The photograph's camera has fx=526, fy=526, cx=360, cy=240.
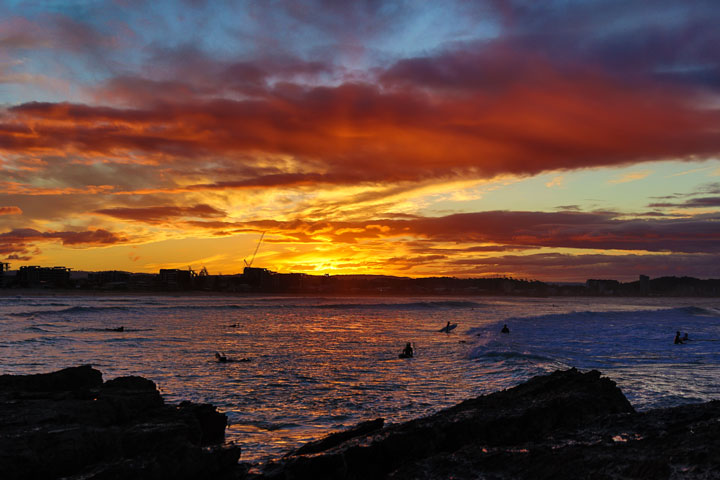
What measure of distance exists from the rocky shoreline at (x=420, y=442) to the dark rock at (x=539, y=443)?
0.07 feet

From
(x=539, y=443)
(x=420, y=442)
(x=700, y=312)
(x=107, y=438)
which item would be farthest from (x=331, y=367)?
(x=700, y=312)

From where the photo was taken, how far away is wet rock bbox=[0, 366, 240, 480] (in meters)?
9.44

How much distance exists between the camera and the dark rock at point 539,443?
7.02 metres

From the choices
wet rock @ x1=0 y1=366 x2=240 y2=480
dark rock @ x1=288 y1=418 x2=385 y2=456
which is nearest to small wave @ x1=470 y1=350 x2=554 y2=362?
wet rock @ x1=0 y1=366 x2=240 y2=480

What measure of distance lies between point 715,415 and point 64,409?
13.5m

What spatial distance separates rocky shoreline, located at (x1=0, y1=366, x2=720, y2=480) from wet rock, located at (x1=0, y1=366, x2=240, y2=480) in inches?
0.9

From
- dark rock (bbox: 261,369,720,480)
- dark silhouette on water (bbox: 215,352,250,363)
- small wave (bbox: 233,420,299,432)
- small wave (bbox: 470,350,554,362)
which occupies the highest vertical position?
dark rock (bbox: 261,369,720,480)

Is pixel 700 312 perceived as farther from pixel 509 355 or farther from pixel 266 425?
pixel 266 425

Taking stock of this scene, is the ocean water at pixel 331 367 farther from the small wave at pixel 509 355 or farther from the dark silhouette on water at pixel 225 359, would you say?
the dark silhouette on water at pixel 225 359

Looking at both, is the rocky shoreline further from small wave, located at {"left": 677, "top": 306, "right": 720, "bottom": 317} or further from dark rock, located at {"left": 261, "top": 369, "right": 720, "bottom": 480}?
small wave, located at {"left": 677, "top": 306, "right": 720, "bottom": 317}

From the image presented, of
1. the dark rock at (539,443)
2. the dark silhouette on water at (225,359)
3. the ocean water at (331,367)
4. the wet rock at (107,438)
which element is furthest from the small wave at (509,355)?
the wet rock at (107,438)

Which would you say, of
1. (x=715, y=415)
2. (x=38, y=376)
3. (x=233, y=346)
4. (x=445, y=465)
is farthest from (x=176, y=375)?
(x=715, y=415)

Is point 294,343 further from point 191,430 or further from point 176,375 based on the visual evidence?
point 191,430

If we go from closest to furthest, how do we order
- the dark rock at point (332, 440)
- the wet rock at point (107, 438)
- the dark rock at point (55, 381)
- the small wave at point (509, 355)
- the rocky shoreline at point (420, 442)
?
1. the rocky shoreline at point (420, 442)
2. the wet rock at point (107, 438)
3. the dark rock at point (332, 440)
4. the dark rock at point (55, 381)
5. the small wave at point (509, 355)
